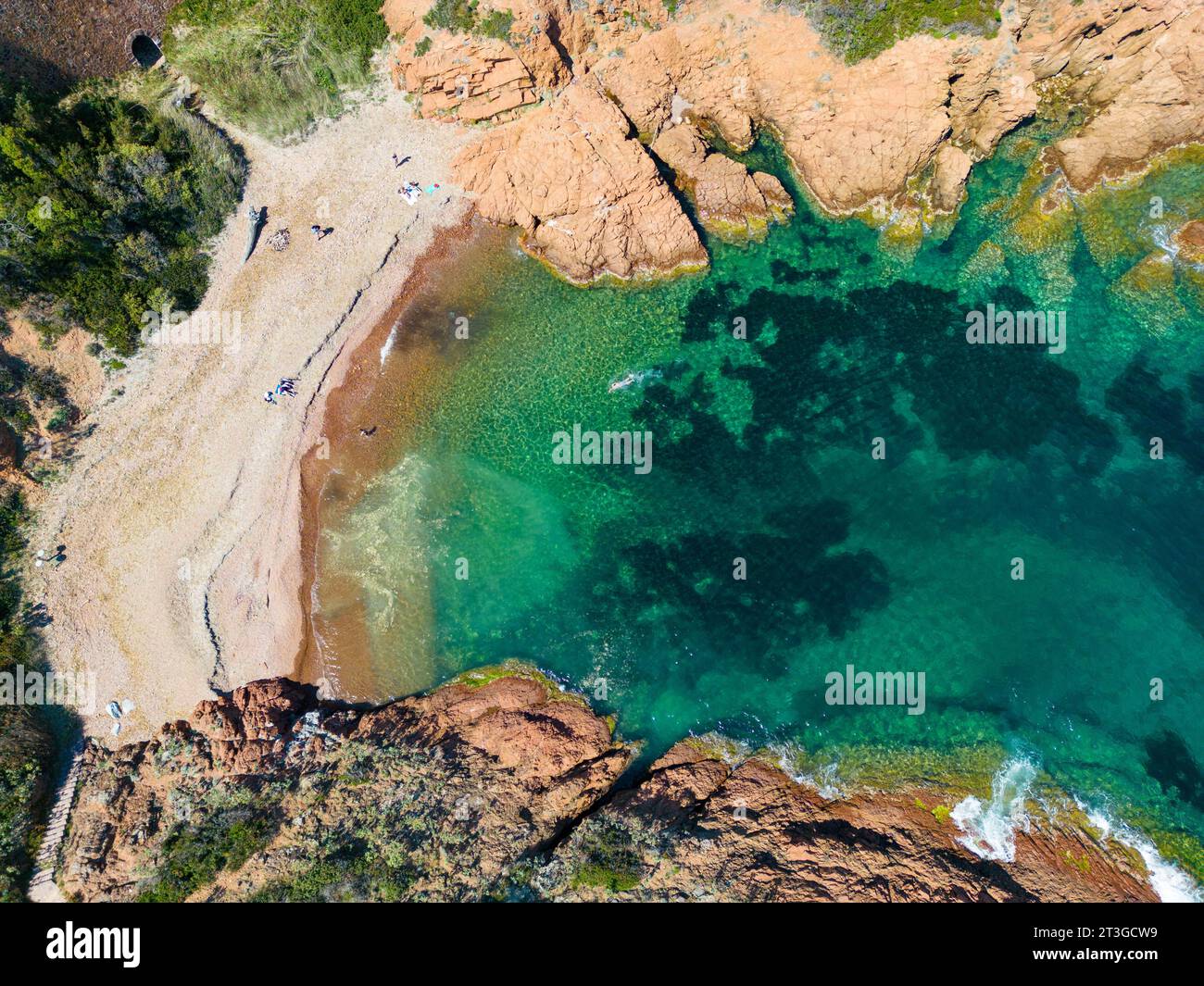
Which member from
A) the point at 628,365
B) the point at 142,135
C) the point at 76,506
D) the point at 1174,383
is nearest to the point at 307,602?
the point at 76,506

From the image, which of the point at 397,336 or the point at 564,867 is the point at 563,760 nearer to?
the point at 564,867

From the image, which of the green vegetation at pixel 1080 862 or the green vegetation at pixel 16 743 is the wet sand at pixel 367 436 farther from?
the green vegetation at pixel 1080 862

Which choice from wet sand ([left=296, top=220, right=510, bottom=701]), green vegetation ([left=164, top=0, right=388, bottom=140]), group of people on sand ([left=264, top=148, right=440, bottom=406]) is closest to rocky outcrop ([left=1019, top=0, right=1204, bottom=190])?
wet sand ([left=296, top=220, right=510, bottom=701])

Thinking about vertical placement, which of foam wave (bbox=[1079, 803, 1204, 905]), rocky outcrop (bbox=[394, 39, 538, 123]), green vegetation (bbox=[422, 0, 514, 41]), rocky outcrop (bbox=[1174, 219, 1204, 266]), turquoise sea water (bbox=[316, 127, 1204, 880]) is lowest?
foam wave (bbox=[1079, 803, 1204, 905])

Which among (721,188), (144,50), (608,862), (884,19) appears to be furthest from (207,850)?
(884,19)

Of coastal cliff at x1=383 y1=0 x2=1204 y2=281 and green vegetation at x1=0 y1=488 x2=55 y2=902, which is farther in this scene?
coastal cliff at x1=383 y1=0 x2=1204 y2=281

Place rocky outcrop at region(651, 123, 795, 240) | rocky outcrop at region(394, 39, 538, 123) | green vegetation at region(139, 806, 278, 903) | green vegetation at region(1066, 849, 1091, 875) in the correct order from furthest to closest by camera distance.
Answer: rocky outcrop at region(651, 123, 795, 240) < rocky outcrop at region(394, 39, 538, 123) < green vegetation at region(1066, 849, 1091, 875) < green vegetation at region(139, 806, 278, 903)

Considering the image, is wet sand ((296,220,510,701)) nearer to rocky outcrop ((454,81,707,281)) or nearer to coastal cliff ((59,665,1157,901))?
coastal cliff ((59,665,1157,901))
